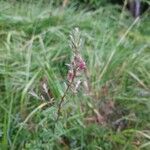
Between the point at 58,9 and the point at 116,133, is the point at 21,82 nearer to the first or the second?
the point at 116,133

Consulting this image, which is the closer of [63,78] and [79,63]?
[79,63]

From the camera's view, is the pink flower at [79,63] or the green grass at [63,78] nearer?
the pink flower at [79,63]

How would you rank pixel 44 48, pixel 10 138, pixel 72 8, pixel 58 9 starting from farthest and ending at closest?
pixel 72 8 → pixel 58 9 → pixel 44 48 → pixel 10 138

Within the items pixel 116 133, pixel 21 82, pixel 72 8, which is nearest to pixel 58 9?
pixel 72 8

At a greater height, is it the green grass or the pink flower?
the pink flower

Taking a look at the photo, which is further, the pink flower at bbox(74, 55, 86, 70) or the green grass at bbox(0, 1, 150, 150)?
the green grass at bbox(0, 1, 150, 150)

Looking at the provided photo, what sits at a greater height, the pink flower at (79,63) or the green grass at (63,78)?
the pink flower at (79,63)

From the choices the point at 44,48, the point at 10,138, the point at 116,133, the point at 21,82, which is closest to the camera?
the point at 10,138

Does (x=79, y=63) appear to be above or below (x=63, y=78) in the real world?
above
